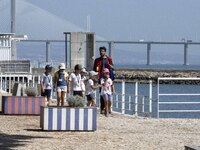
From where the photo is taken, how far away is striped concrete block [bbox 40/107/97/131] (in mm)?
17078

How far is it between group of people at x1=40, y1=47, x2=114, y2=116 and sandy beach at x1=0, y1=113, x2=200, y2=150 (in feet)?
3.43

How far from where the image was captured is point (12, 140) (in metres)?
15.6

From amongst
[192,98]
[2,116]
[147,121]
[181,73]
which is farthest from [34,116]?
[181,73]

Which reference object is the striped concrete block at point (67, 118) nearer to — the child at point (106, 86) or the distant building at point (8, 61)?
the child at point (106, 86)

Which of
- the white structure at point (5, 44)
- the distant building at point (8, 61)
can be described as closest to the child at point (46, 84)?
the distant building at point (8, 61)

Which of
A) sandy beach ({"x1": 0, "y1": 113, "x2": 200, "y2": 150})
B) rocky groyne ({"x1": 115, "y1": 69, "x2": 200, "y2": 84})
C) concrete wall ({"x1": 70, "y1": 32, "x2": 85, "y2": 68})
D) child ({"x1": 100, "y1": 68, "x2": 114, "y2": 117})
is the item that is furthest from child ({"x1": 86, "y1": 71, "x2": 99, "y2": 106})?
rocky groyne ({"x1": 115, "y1": 69, "x2": 200, "y2": 84})

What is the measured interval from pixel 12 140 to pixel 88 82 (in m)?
7.03

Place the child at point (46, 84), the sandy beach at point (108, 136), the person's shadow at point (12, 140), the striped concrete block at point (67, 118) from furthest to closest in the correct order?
the child at point (46, 84)
the striped concrete block at point (67, 118)
the sandy beach at point (108, 136)
the person's shadow at point (12, 140)

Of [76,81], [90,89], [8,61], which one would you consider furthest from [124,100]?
[8,61]

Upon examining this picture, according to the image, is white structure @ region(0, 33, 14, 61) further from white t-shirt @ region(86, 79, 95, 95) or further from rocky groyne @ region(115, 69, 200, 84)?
rocky groyne @ region(115, 69, 200, 84)

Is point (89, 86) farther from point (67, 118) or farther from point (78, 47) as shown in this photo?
point (78, 47)

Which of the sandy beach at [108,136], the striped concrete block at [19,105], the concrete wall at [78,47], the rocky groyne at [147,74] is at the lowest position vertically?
the rocky groyne at [147,74]

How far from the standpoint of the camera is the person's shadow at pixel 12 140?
14675 millimetres

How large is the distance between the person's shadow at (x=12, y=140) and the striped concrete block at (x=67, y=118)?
93 centimetres
